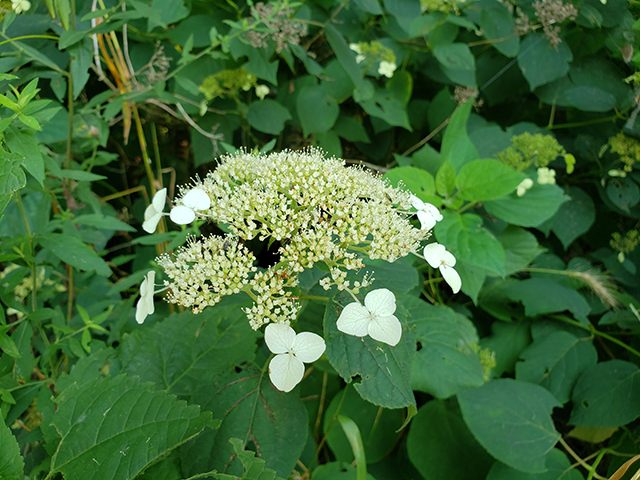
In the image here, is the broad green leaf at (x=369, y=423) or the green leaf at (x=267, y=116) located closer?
the broad green leaf at (x=369, y=423)

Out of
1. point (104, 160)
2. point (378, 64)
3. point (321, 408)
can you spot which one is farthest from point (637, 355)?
point (104, 160)

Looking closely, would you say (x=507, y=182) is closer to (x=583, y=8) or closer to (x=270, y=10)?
(x=583, y=8)

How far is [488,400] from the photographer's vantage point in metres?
1.00

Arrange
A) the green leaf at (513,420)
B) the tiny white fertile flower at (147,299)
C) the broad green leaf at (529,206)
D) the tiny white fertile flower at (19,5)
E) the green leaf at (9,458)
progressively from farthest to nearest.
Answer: the broad green leaf at (529,206) → the green leaf at (513,420) → the tiny white fertile flower at (19,5) → the tiny white fertile flower at (147,299) → the green leaf at (9,458)

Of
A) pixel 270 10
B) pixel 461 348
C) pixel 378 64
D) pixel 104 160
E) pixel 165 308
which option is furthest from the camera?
pixel 378 64

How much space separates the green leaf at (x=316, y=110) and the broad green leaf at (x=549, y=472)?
1.06 metres

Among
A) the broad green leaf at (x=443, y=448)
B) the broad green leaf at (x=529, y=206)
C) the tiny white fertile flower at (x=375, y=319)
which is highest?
the tiny white fertile flower at (x=375, y=319)

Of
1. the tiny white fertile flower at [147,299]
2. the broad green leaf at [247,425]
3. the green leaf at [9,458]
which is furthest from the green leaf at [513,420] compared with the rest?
the green leaf at [9,458]

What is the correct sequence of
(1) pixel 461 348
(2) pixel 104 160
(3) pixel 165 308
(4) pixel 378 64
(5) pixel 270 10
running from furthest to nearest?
1. (4) pixel 378 64
2. (3) pixel 165 308
3. (5) pixel 270 10
4. (2) pixel 104 160
5. (1) pixel 461 348

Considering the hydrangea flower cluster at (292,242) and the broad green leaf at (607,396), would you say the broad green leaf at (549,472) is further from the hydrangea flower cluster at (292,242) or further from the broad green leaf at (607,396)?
the hydrangea flower cluster at (292,242)

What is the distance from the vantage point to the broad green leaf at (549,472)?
3.07ft

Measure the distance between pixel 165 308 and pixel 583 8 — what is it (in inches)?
57.2

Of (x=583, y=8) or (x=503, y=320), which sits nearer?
(x=583, y=8)

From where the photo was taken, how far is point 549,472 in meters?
0.95
